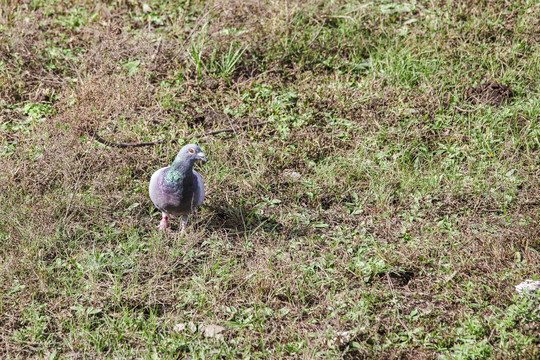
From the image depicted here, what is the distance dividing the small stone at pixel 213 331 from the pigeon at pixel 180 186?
919 mm

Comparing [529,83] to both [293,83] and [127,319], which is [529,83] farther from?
[127,319]

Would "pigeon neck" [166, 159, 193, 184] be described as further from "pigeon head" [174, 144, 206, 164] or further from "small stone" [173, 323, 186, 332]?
"small stone" [173, 323, 186, 332]

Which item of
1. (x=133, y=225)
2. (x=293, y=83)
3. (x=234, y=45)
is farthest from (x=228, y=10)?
(x=133, y=225)

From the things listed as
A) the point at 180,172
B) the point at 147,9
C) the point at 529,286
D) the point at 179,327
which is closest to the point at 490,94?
the point at 529,286

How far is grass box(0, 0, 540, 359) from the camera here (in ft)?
12.3

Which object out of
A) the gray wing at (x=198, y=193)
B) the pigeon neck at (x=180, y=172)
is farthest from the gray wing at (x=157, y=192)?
the gray wing at (x=198, y=193)

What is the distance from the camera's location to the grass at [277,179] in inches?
147

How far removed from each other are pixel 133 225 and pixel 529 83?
412cm

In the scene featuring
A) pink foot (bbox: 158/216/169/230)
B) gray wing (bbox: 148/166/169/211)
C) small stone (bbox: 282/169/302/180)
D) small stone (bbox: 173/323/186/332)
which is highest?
gray wing (bbox: 148/166/169/211)

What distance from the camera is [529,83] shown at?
5.72 m

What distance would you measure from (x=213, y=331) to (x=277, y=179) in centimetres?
173

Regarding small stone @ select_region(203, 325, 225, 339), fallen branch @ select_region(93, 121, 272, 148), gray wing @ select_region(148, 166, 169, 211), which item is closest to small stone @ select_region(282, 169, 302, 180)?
fallen branch @ select_region(93, 121, 272, 148)

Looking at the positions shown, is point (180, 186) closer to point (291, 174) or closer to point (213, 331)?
point (213, 331)

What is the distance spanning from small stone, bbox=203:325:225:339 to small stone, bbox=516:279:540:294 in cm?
200
